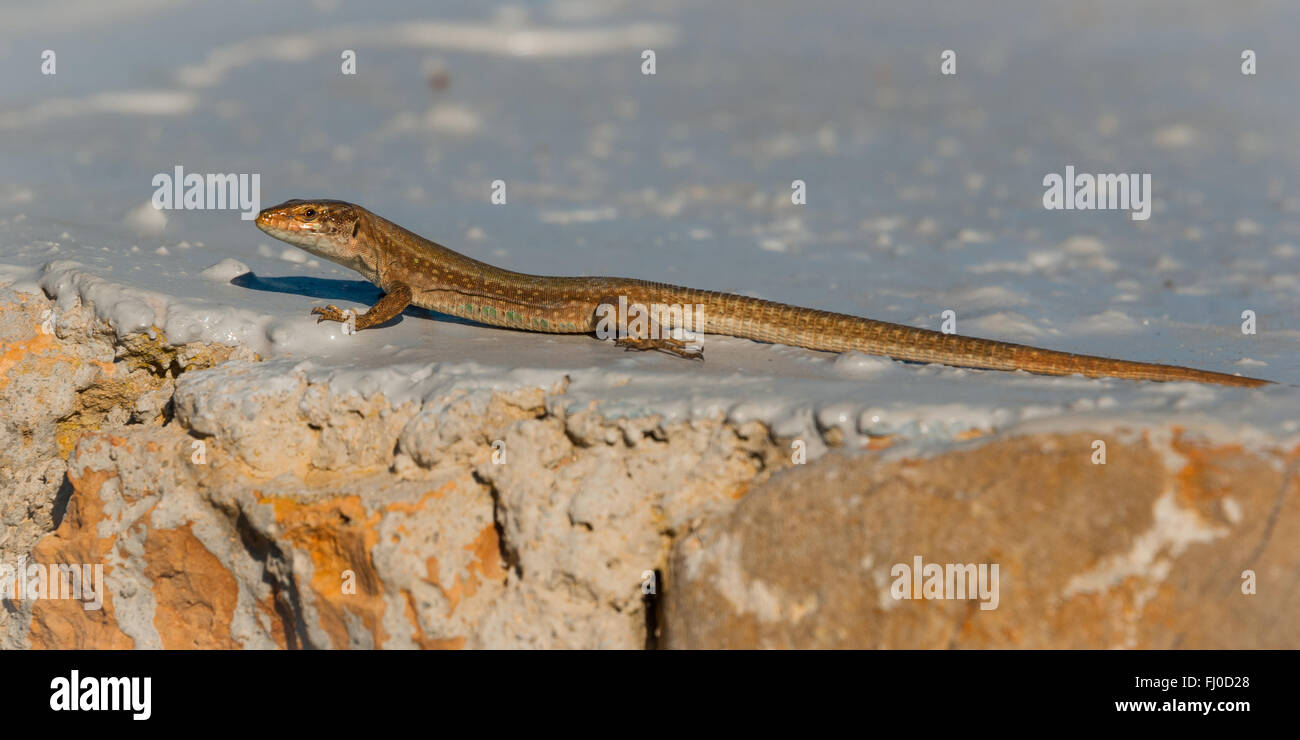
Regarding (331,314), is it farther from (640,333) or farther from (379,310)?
(640,333)

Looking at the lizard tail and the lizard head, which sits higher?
the lizard head

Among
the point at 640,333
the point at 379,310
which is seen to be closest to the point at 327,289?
the point at 379,310

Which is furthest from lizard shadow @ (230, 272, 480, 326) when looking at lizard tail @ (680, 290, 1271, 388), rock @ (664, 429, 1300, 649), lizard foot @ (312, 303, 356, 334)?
rock @ (664, 429, 1300, 649)

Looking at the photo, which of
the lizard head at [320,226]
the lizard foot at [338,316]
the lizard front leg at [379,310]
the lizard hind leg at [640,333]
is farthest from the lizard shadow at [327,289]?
the lizard hind leg at [640,333]

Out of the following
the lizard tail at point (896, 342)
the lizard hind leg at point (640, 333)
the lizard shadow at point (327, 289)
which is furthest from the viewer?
the lizard shadow at point (327, 289)

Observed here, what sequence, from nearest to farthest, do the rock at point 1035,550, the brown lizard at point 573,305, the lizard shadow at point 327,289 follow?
1. the rock at point 1035,550
2. the brown lizard at point 573,305
3. the lizard shadow at point 327,289

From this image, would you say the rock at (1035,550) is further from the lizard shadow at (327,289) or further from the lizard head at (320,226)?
the lizard head at (320,226)

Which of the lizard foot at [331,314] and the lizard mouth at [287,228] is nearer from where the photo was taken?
the lizard foot at [331,314]

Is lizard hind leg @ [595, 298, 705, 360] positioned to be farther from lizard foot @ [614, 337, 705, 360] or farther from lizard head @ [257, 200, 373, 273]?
lizard head @ [257, 200, 373, 273]
